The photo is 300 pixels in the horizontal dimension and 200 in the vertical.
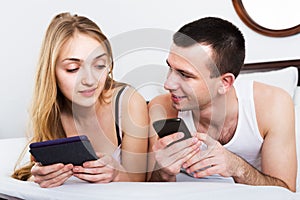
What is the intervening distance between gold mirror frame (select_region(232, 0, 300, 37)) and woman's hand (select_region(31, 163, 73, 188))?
A: 4.67ft

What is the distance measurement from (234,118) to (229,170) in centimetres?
35

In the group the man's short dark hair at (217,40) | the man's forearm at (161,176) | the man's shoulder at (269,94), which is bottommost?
the man's forearm at (161,176)

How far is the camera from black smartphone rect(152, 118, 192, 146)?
3.56 feet

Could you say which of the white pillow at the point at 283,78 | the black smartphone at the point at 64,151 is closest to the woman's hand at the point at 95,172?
the black smartphone at the point at 64,151

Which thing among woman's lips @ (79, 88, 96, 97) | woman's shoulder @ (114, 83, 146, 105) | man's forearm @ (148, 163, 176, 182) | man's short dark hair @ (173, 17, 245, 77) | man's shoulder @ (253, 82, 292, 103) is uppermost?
man's short dark hair @ (173, 17, 245, 77)

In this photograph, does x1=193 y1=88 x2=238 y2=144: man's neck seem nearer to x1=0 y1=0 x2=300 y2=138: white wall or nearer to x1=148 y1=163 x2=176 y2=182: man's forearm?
x1=148 y1=163 x2=176 y2=182: man's forearm

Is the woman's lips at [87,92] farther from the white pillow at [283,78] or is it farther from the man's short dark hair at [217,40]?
the white pillow at [283,78]

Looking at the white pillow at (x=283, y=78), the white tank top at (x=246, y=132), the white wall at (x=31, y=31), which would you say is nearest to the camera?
the white tank top at (x=246, y=132)

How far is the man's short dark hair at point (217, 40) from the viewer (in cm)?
134

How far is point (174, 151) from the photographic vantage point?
1.12m

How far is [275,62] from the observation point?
7.01 feet

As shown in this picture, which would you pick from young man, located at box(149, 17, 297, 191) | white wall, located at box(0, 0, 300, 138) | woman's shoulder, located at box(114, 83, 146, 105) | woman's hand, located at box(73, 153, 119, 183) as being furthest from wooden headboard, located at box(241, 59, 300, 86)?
woman's hand, located at box(73, 153, 119, 183)

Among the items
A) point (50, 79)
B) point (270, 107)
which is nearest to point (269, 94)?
point (270, 107)

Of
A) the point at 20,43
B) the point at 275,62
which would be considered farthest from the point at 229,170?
the point at 20,43
